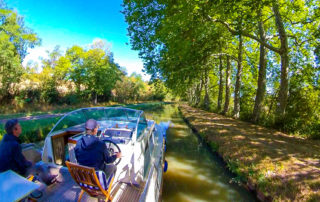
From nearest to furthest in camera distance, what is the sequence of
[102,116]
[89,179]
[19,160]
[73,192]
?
[89,179] → [19,160] → [73,192] → [102,116]

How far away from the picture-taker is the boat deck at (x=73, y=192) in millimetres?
3322

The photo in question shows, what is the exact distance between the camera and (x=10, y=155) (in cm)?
288

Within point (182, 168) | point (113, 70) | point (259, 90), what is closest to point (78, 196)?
point (182, 168)

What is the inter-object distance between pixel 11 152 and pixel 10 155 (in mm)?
57

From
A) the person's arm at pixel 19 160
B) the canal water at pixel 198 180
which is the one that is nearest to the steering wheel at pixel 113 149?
the person's arm at pixel 19 160

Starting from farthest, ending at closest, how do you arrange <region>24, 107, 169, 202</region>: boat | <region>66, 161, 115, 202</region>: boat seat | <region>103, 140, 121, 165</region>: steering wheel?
<region>103, 140, 121, 165</region>: steering wheel < <region>24, 107, 169, 202</region>: boat < <region>66, 161, 115, 202</region>: boat seat

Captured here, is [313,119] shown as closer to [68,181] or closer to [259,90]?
[259,90]

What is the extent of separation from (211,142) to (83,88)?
28697mm

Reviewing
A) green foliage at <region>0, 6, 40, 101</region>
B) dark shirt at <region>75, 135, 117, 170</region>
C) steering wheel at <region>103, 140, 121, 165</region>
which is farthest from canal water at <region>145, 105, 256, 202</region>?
green foliage at <region>0, 6, 40, 101</region>

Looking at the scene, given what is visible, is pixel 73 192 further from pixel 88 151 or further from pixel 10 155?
pixel 10 155

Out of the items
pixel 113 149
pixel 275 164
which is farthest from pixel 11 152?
A: pixel 275 164

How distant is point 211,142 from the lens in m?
8.74

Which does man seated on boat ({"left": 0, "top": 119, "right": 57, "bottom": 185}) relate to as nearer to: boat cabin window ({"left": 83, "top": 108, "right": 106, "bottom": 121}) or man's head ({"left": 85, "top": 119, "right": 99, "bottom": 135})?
man's head ({"left": 85, "top": 119, "right": 99, "bottom": 135})

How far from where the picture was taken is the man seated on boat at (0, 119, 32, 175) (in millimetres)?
2834
